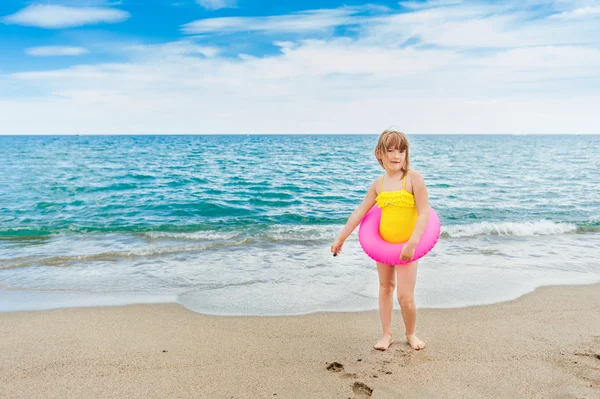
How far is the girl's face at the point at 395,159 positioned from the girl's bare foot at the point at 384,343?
146cm

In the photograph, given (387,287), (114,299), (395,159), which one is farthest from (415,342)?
(114,299)

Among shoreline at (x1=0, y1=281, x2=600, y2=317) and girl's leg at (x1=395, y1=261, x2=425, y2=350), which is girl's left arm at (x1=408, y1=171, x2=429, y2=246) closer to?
girl's leg at (x1=395, y1=261, x2=425, y2=350)

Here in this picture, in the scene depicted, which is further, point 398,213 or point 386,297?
point 386,297

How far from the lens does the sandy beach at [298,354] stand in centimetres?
328

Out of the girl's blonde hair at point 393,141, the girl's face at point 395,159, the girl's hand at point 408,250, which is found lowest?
the girl's hand at point 408,250

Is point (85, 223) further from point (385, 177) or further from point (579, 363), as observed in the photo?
point (579, 363)

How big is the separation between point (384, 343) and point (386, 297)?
0.39 meters

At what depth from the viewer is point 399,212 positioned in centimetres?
370

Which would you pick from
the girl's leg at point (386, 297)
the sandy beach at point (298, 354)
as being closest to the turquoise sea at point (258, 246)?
the sandy beach at point (298, 354)

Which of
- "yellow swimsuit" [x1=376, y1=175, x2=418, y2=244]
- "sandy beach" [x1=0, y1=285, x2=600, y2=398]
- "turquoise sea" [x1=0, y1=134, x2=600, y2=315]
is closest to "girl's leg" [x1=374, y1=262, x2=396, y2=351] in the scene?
"sandy beach" [x1=0, y1=285, x2=600, y2=398]

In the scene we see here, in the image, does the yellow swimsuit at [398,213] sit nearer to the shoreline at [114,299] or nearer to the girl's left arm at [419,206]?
the girl's left arm at [419,206]

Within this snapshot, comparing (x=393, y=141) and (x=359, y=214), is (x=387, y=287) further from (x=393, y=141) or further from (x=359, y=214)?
(x=393, y=141)

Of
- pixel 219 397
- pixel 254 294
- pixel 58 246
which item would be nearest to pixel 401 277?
pixel 219 397

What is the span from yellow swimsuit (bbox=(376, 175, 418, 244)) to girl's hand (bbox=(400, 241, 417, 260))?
171 mm
